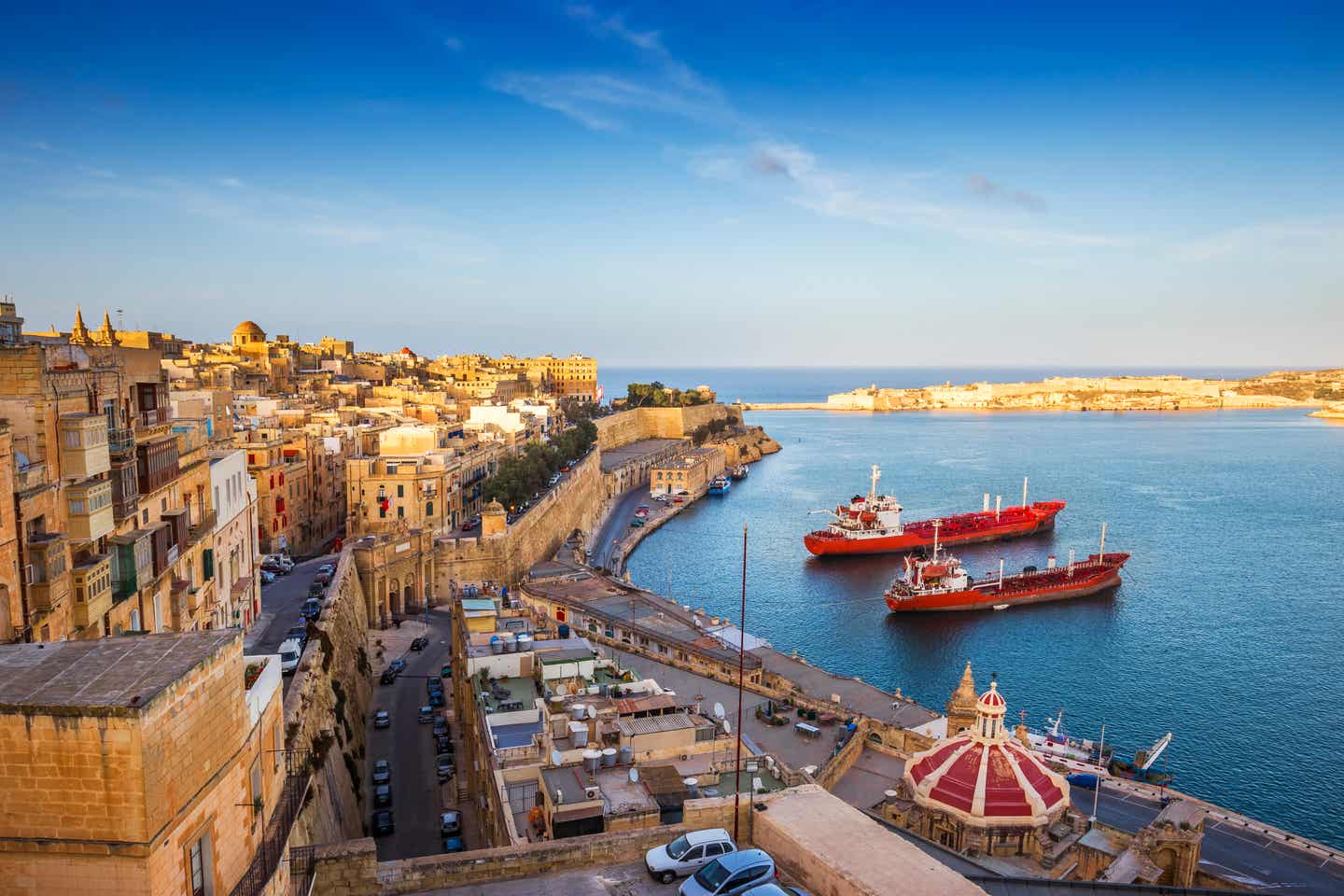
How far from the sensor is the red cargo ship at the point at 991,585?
3762cm

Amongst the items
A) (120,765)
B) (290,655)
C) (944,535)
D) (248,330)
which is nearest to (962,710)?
(290,655)

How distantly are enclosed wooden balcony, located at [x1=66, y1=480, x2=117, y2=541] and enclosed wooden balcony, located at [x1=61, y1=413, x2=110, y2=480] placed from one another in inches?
6.8

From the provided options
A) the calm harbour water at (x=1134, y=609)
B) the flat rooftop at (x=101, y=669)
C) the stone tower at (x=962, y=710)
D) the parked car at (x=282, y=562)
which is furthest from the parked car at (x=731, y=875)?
the parked car at (x=282, y=562)

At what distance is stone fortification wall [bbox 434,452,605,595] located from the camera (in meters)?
30.8

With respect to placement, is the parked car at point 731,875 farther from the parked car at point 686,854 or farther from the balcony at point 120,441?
the balcony at point 120,441

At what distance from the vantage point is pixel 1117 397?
183 meters

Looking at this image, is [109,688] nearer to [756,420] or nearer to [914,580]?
[914,580]

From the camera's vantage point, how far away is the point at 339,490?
37.6 meters

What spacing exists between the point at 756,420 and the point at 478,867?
147274 millimetres

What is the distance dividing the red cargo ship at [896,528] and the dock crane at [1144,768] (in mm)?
23452

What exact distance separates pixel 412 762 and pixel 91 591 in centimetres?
949

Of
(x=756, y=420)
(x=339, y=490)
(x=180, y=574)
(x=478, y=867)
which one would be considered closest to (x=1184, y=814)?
(x=478, y=867)

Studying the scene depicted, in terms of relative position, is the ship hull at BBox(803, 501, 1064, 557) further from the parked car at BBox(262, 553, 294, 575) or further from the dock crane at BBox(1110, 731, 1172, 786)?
the parked car at BBox(262, 553, 294, 575)

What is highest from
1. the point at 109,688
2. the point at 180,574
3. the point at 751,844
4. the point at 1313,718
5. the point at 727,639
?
the point at 109,688
